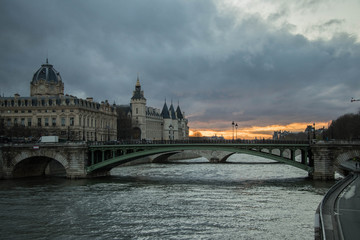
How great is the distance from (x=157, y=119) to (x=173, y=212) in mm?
130813

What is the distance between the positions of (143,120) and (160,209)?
112 meters

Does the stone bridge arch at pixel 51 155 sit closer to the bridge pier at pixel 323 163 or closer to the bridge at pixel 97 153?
the bridge at pixel 97 153

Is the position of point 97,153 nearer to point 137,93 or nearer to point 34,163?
point 34,163

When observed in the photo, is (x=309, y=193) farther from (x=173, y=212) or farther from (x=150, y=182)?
(x=150, y=182)

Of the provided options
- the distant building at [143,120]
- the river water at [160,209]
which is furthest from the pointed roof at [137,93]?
the river water at [160,209]

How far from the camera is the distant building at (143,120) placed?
5270 inches

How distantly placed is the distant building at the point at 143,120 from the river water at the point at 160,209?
8455cm

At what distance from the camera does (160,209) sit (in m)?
32.4

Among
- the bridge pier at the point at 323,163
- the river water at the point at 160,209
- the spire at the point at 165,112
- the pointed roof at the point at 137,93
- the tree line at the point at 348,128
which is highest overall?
the pointed roof at the point at 137,93

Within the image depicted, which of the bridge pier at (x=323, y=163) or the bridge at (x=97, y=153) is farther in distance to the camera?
the bridge at (x=97, y=153)

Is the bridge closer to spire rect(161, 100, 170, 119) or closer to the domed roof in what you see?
the domed roof

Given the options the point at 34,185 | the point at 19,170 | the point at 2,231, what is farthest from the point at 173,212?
the point at 19,170

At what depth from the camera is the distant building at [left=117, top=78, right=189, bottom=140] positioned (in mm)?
133863

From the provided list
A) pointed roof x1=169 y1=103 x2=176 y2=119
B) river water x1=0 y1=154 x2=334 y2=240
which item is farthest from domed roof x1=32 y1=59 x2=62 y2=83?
pointed roof x1=169 y1=103 x2=176 y2=119
